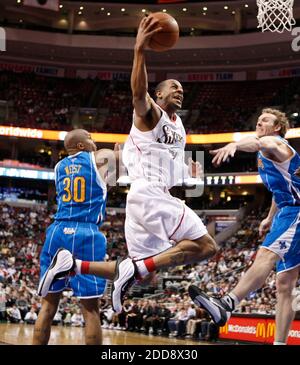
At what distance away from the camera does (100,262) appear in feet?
18.8

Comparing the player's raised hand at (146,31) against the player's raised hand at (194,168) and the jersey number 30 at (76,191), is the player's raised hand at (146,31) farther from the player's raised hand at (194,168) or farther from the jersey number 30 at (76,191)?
the jersey number 30 at (76,191)

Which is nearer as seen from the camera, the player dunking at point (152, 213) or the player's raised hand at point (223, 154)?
the player's raised hand at point (223, 154)

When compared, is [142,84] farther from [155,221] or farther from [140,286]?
[140,286]

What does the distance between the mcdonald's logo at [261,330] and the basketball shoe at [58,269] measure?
8.22m

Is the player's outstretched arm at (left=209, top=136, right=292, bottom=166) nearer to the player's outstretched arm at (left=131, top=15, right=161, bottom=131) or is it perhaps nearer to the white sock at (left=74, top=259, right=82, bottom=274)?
the player's outstretched arm at (left=131, top=15, right=161, bottom=131)

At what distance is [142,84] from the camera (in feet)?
17.6

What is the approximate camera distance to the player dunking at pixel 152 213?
5.52 meters

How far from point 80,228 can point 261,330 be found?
8.13 m

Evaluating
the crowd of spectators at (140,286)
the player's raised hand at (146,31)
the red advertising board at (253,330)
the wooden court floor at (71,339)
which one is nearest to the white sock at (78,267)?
the player's raised hand at (146,31)

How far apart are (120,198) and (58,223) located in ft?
89.7

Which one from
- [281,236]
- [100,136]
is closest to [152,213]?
[281,236]

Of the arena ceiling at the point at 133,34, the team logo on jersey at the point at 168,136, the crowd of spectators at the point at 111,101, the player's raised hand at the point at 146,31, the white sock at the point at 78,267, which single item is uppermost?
the arena ceiling at the point at 133,34
